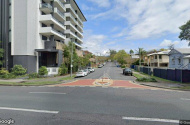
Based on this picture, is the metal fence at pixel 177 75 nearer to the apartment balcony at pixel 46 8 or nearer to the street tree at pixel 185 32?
the street tree at pixel 185 32

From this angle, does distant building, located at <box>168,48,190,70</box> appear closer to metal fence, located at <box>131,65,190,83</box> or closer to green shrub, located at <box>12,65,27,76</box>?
metal fence, located at <box>131,65,190,83</box>

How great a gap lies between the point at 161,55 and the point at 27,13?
43193mm

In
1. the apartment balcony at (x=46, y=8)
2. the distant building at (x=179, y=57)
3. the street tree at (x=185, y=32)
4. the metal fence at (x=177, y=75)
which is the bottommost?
the metal fence at (x=177, y=75)

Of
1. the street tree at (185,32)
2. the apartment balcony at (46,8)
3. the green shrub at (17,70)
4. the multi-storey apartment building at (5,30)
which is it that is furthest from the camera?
the apartment balcony at (46,8)

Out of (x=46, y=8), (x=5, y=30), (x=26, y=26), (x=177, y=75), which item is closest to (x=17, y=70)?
(x=26, y=26)

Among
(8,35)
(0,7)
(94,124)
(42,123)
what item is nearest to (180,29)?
(94,124)

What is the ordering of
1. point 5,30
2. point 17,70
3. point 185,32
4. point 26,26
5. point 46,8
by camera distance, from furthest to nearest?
point 46,8
point 5,30
point 26,26
point 185,32
point 17,70

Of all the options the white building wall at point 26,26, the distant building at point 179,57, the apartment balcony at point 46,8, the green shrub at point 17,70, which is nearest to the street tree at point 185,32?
the distant building at point 179,57

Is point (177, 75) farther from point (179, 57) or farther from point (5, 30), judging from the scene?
point (5, 30)

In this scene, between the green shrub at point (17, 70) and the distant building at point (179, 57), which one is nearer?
the green shrub at point (17, 70)

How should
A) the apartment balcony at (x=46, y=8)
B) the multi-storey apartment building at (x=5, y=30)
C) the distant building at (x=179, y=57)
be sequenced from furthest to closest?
the apartment balcony at (x=46, y=8), the multi-storey apartment building at (x=5, y=30), the distant building at (x=179, y=57)

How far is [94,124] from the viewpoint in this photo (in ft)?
13.6

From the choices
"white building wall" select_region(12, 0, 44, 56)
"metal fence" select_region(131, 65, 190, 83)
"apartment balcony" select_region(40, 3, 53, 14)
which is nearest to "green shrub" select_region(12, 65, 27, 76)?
"white building wall" select_region(12, 0, 44, 56)

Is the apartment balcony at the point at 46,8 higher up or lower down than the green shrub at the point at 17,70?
higher up
